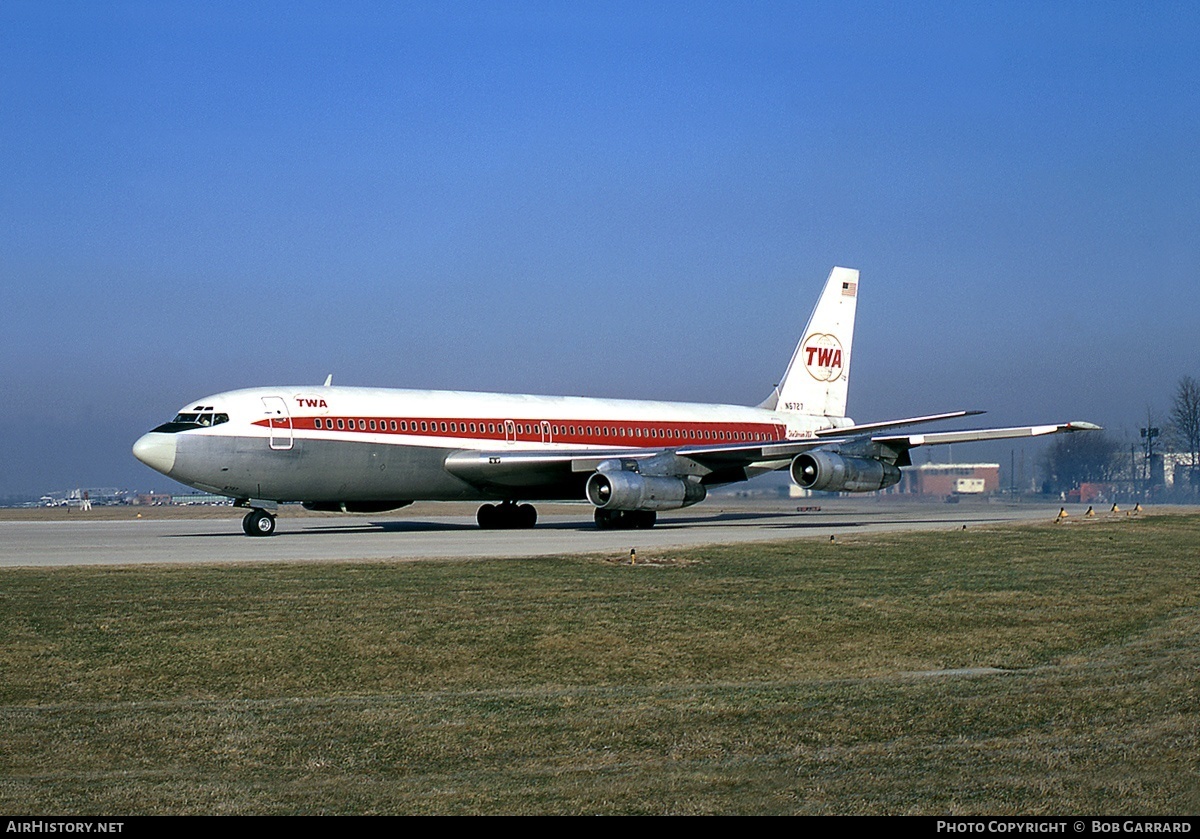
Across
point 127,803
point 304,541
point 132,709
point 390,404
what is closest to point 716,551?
point 304,541

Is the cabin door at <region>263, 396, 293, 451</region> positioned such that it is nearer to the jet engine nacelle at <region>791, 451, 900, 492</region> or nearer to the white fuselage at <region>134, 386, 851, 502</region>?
the white fuselage at <region>134, 386, 851, 502</region>

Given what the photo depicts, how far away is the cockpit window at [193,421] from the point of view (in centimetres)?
3238

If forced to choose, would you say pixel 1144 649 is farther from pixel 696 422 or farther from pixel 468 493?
pixel 696 422

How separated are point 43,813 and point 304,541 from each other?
24444 millimetres

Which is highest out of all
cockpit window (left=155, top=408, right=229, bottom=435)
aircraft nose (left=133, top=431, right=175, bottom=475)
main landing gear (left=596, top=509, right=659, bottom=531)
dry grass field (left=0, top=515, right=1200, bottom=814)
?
cockpit window (left=155, top=408, right=229, bottom=435)

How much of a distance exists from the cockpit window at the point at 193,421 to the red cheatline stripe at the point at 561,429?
1086mm

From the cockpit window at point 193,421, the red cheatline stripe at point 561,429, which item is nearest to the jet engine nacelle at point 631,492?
the red cheatline stripe at point 561,429

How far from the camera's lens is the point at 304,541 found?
1222 inches

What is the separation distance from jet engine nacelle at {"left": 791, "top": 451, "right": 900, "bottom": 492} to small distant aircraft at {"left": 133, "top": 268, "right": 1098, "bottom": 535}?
0.04 meters

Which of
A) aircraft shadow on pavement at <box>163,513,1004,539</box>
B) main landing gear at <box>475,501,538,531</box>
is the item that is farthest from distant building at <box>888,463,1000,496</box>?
main landing gear at <box>475,501,538,531</box>

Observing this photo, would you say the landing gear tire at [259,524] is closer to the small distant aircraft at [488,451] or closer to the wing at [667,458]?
the small distant aircraft at [488,451]

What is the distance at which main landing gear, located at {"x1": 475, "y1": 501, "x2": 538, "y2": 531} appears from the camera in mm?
40219

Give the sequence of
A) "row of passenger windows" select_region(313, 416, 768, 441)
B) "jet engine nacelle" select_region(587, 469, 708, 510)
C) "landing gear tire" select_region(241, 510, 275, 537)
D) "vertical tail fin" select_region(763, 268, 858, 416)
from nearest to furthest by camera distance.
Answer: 1. "landing gear tire" select_region(241, 510, 275, 537)
2. "row of passenger windows" select_region(313, 416, 768, 441)
3. "jet engine nacelle" select_region(587, 469, 708, 510)
4. "vertical tail fin" select_region(763, 268, 858, 416)

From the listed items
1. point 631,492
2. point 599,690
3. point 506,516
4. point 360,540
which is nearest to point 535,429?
point 506,516
